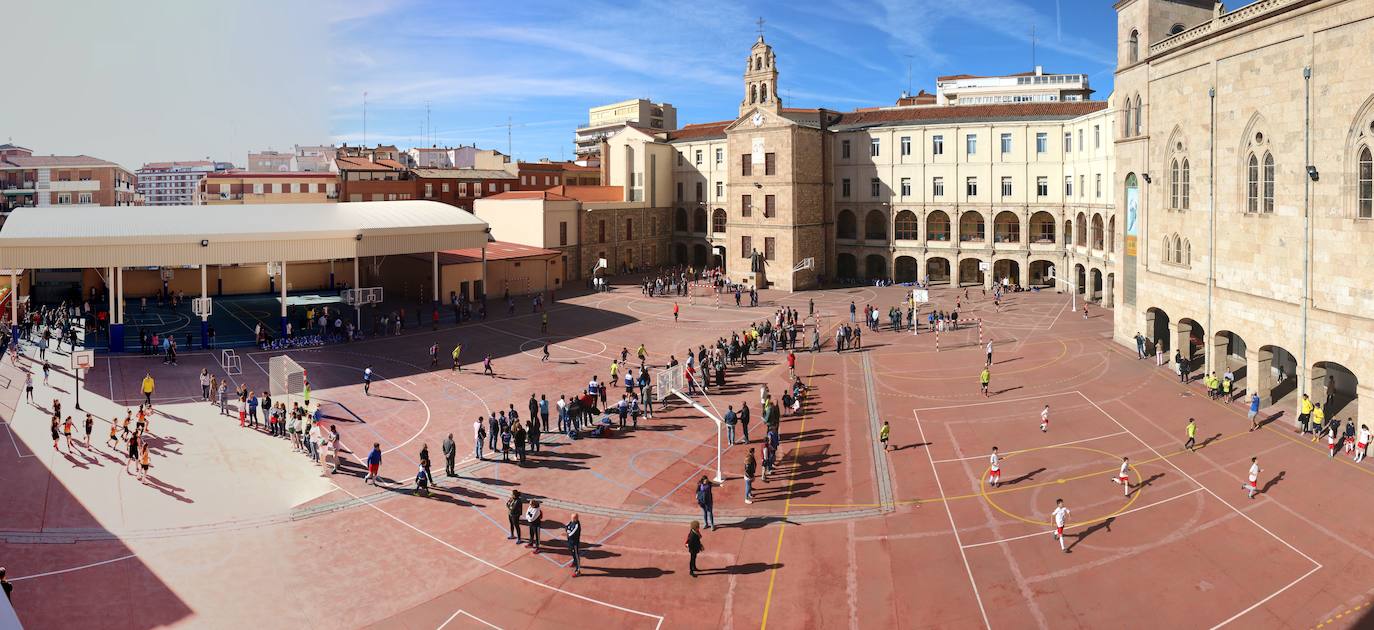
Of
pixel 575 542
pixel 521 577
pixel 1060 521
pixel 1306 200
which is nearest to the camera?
pixel 575 542

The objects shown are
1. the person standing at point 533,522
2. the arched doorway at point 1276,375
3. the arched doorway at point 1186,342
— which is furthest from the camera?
the arched doorway at point 1186,342

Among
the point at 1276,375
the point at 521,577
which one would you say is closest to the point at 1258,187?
the point at 1276,375

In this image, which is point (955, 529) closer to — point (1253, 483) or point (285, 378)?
point (1253, 483)

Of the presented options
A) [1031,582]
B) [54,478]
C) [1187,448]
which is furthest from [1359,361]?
[54,478]

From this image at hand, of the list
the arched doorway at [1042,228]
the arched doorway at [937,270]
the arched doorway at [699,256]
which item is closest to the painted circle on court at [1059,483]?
the arched doorway at [1042,228]

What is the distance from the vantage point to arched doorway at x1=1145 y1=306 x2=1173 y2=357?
42312mm

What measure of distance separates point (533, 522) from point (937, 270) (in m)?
58.4

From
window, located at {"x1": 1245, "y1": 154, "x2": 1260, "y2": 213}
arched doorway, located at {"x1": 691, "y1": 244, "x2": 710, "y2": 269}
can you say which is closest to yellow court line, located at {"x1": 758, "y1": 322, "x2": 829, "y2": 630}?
window, located at {"x1": 1245, "y1": 154, "x2": 1260, "y2": 213}

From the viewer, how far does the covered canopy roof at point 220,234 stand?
1671 inches

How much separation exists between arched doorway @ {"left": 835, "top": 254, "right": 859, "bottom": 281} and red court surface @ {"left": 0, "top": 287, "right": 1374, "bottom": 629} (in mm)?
37658

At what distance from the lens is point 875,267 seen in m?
76.3

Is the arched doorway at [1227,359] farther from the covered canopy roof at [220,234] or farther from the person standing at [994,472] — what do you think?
the covered canopy roof at [220,234]

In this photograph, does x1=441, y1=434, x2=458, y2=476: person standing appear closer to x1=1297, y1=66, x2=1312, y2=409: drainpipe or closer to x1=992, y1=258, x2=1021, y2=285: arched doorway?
x1=1297, y1=66, x2=1312, y2=409: drainpipe

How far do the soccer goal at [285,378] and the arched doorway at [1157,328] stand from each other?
Answer: 38267 millimetres
